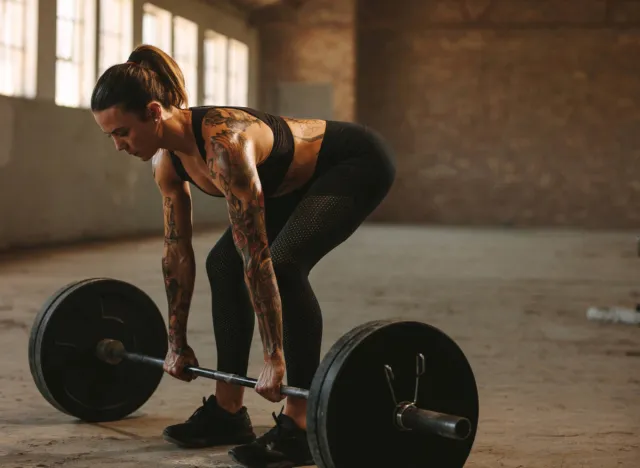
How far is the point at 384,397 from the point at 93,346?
103 cm

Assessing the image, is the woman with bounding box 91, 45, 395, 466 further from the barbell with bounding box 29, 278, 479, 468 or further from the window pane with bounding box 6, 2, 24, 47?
the window pane with bounding box 6, 2, 24, 47

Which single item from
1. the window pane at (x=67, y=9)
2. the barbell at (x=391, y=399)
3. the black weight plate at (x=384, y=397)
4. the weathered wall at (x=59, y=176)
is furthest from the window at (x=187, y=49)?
the black weight plate at (x=384, y=397)

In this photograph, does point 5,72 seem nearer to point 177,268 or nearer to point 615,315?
point 615,315

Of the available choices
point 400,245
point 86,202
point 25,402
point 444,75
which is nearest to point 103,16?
point 86,202

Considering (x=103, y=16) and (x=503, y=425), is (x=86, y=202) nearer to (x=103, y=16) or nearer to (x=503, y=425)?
(x=103, y=16)

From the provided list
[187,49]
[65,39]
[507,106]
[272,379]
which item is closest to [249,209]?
[272,379]

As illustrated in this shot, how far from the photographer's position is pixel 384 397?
1902 millimetres

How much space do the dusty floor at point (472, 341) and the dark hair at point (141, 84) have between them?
0.81m

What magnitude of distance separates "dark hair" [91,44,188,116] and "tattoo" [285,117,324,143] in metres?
0.30

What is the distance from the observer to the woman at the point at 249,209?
6.68 ft

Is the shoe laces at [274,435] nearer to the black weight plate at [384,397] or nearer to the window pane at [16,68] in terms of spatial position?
the black weight plate at [384,397]

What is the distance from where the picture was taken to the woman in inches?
80.1

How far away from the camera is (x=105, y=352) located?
2.59 m

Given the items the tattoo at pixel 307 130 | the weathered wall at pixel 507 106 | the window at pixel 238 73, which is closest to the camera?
the tattoo at pixel 307 130
